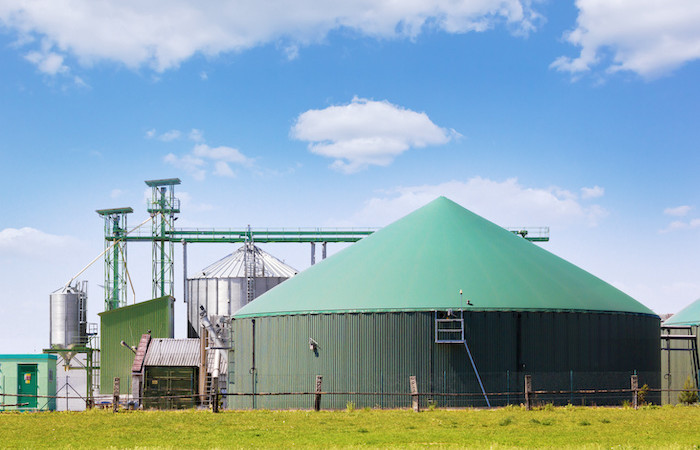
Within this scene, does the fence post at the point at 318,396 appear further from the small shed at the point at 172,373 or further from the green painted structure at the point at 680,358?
the green painted structure at the point at 680,358

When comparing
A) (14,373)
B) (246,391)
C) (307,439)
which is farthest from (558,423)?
(14,373)

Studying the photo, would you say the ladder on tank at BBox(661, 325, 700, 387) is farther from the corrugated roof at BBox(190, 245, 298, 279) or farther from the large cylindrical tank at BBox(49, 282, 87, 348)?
the large cylindrical tank at BBox(49, 282, 87, 348)

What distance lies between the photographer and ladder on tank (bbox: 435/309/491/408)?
43.6 m

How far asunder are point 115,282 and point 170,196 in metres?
9.14

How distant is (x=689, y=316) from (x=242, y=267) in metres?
35.7

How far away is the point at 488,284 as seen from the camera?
45.9m

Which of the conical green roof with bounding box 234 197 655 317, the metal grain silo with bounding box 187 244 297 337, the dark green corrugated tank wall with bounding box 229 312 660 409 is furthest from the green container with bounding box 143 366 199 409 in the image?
the metal grain silo with bounding box 187 244 297 337

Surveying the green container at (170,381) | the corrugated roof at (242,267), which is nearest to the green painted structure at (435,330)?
the green container at (170,381)

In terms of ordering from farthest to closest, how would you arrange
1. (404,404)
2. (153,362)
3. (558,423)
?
(153,362) < (404,404) < (558,423)

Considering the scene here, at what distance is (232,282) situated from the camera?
75.8 m

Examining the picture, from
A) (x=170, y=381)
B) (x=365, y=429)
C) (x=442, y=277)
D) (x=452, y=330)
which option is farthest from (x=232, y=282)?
(x=365, y=429)

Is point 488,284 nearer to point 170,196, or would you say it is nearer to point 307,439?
point 307,439

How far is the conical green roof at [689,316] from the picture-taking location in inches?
2327

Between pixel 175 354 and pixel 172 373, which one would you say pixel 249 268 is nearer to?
pixel 175 354
